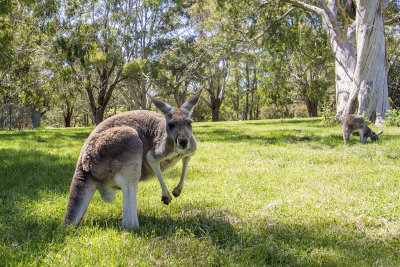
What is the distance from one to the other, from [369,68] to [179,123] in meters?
11.8

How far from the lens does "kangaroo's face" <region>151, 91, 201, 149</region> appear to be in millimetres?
2939

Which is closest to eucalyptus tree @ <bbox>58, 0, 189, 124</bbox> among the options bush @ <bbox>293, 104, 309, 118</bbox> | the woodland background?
the woodland background

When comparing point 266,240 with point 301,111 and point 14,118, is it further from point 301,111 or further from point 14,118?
point 301,111

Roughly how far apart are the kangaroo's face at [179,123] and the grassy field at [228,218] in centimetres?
90

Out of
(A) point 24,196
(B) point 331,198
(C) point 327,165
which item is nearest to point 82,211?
(A) point 24,196

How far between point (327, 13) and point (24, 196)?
1256 centimetres

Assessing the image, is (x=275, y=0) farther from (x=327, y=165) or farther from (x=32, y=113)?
(x=32, y=113)

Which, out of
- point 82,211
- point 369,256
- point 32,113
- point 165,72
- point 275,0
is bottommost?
point 369,256

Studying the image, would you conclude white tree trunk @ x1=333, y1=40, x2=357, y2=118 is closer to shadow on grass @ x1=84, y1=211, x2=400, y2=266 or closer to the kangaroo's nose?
shadow on grass @ x1=84, y1=211, x2=400, y2=266

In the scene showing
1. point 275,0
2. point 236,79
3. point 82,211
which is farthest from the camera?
point 236,79

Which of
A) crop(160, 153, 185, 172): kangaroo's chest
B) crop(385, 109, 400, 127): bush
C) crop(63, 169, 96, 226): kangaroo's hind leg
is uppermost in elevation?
crop(385, 109, 400, 127): bush

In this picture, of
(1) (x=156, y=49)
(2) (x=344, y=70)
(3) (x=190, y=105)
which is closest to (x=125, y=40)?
(1) (x=156, y=49)

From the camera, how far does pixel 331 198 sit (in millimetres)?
3949

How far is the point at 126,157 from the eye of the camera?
2959 mm
